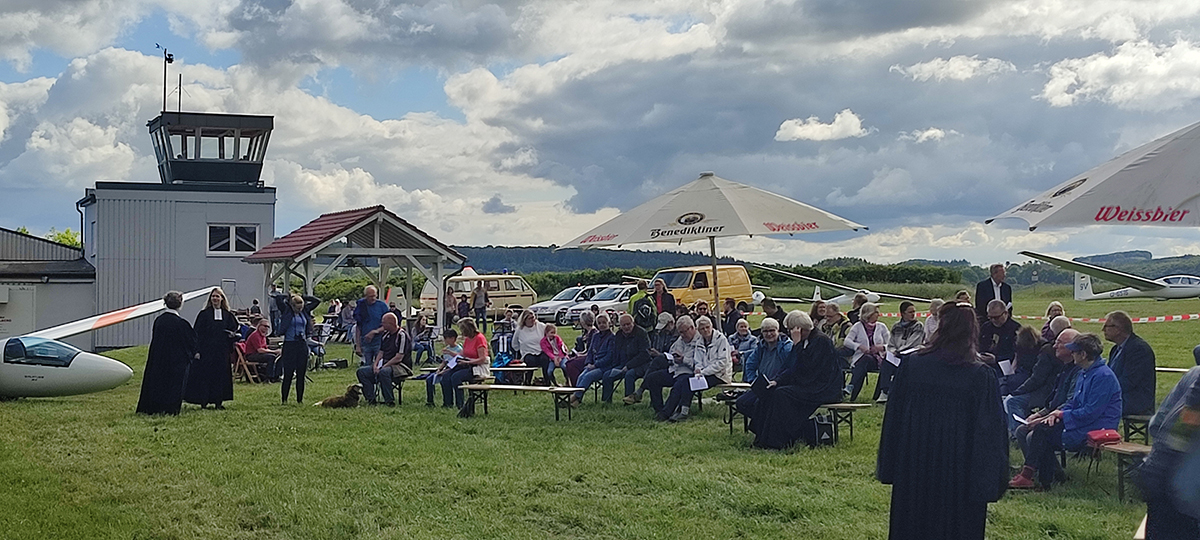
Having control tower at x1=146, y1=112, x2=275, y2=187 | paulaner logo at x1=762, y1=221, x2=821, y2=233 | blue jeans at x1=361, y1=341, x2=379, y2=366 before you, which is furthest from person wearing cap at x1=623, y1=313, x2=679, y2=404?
control tower at x1=146, y1=112, x2=275, y2=187

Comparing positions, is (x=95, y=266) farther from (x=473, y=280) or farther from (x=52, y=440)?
(x=52, y=440)

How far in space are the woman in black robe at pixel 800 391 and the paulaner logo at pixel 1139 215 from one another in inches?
145

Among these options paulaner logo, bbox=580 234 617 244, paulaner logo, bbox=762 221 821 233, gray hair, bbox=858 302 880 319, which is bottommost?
gray hair, bbox=858 302 880 319

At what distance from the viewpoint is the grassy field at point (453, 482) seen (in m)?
7.41

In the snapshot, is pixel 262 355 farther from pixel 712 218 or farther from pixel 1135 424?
pixel 1135 424

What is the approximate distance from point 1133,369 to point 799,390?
282 cm

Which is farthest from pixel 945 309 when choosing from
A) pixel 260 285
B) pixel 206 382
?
pixel 260 285

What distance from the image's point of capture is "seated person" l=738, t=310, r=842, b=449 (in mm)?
10289

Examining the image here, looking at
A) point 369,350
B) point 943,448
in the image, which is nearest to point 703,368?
point 369,350

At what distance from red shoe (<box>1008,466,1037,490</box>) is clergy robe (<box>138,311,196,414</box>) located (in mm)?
9623

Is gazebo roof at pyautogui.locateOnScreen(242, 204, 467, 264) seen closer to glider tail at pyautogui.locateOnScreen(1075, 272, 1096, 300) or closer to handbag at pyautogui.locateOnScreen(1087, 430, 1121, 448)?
handbag at pyautogui.locateOnScreen(1087, 430, 1121, 448)

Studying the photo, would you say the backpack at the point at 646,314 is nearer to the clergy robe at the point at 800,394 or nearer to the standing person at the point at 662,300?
the standing person at the point at 662,300

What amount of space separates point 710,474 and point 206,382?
7606mm

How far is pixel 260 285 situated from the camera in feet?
104
